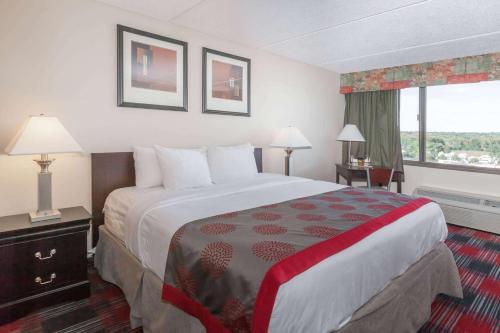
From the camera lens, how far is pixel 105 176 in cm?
264

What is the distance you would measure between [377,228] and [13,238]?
218 cm

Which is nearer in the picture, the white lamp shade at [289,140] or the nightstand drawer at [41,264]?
the nightstand drawer at [41,264]

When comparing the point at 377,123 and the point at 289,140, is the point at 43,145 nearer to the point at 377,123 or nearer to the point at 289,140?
the point at 289,140

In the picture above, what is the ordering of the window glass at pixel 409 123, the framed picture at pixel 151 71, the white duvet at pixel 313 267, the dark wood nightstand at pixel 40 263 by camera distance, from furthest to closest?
the window glass at pixel 409 123 → the framed picture at pixel 151 71 → the dark wood nightstand at pixel 40 263 → the white duvet at pixel 313 267

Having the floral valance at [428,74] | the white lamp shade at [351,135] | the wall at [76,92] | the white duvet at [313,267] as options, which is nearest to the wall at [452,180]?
the white lamp shade at [351,135]

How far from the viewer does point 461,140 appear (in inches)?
164

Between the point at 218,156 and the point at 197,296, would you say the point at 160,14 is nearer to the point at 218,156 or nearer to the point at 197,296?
the point at 218,156

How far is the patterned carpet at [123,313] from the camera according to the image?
188 cm

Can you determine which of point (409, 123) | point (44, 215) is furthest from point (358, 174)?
point (44, 215)

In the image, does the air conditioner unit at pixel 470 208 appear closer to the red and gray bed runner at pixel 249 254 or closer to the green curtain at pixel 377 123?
the green curtain at pixel 377 123

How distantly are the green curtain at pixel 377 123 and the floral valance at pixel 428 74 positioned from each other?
0.56ft

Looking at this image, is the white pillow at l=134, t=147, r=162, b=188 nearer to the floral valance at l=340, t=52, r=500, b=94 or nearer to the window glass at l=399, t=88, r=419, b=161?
the floral valance at l=340, t=52, r=500, b=94

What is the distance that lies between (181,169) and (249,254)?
1431 mm

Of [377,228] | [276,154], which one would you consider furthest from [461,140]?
[377,228]
